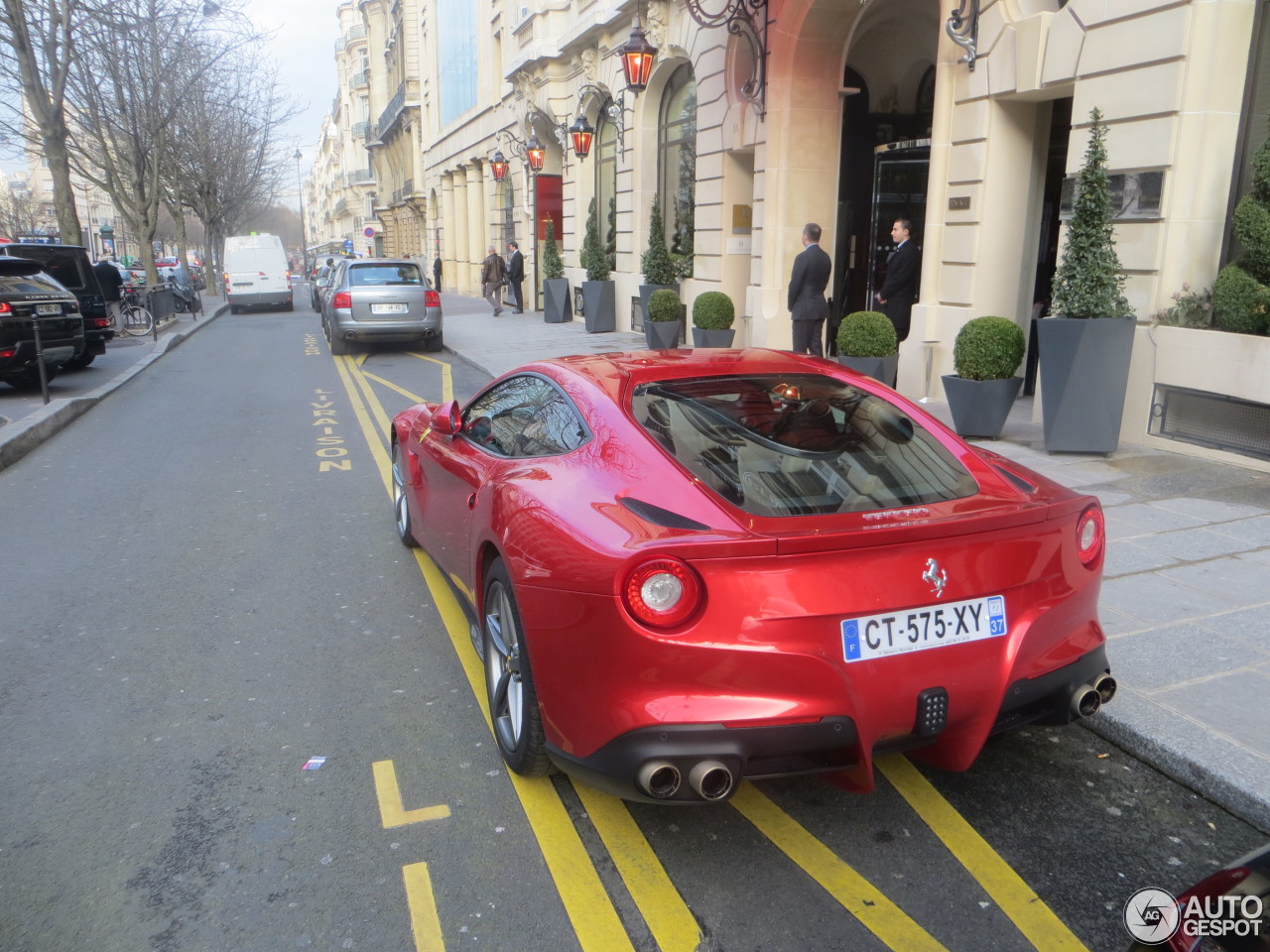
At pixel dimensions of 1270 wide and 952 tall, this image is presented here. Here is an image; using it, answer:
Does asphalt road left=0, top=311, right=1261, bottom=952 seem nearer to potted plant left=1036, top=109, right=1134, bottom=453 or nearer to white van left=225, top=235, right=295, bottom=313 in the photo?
potted plant left=1036, top=109, right=1134, bottom=453

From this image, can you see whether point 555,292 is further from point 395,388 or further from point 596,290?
point 395,388

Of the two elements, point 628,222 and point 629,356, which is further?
point 628,222

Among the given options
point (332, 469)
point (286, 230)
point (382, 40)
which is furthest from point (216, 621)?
point (286, 230)

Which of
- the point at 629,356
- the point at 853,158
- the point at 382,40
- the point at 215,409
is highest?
the point at 382,40

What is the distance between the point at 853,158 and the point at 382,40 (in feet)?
231

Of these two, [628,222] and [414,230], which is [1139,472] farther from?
[414,230]

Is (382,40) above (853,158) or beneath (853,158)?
above

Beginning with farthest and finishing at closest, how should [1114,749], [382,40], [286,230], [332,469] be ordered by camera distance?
[286,230] < [382,40] < [332,469] < [1114,749]

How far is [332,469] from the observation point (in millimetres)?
8680

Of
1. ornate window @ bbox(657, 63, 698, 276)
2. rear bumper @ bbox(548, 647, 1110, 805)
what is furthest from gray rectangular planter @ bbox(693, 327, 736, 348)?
rear bumper @ bbox(548, 647, 1110, 805)

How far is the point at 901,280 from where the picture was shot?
37.6 feet

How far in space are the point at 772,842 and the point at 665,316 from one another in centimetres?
1432

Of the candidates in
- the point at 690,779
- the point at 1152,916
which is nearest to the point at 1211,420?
the point at 1152,916

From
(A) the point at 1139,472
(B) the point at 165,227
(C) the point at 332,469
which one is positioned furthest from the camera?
(B) the point at 165,227
